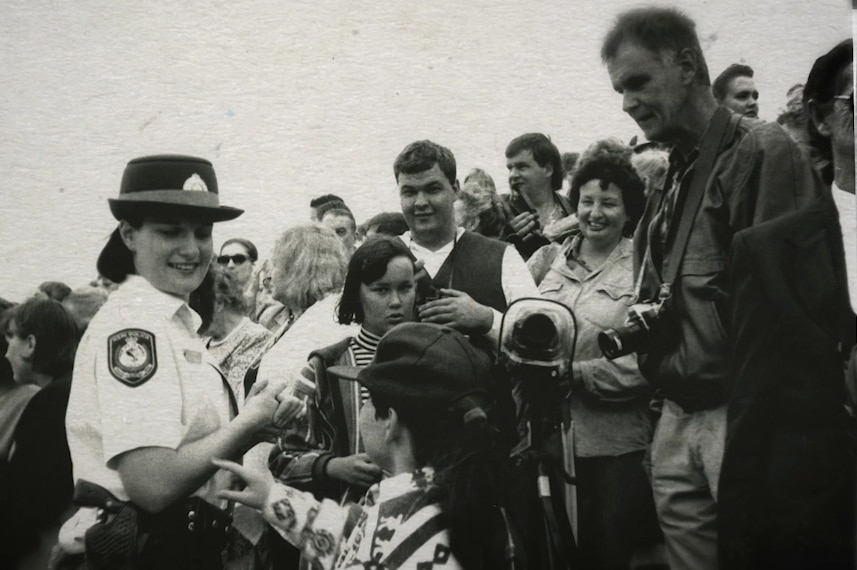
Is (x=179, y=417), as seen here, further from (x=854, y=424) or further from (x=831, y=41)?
(x=831, y=41)

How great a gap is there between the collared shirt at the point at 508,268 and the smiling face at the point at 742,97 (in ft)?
3.96

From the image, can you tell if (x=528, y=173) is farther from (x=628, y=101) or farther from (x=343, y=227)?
(x=343, y=227)

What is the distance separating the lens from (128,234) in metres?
4.21

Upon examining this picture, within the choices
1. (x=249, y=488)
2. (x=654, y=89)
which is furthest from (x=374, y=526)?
(x=654, y=89)

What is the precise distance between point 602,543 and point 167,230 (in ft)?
7.55

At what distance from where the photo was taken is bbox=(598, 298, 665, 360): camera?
3.94 meters

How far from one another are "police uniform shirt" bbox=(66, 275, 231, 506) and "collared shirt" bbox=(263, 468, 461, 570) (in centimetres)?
48

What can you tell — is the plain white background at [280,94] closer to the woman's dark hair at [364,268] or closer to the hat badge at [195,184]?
the hat badge at [195,184]

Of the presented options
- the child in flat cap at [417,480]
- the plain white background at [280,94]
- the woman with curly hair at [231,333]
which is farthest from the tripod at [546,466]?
the woman with curly hair at [231,333]

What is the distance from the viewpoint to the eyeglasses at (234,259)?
170 inches

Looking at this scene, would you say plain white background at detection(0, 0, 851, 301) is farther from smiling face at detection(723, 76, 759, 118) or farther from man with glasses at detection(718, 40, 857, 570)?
man with glasses at detection(718, 40, 857, 570)

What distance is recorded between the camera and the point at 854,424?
4.25 metres

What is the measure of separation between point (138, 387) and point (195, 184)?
923 millimetres

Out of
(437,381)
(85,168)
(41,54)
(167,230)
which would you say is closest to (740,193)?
(437,381)
